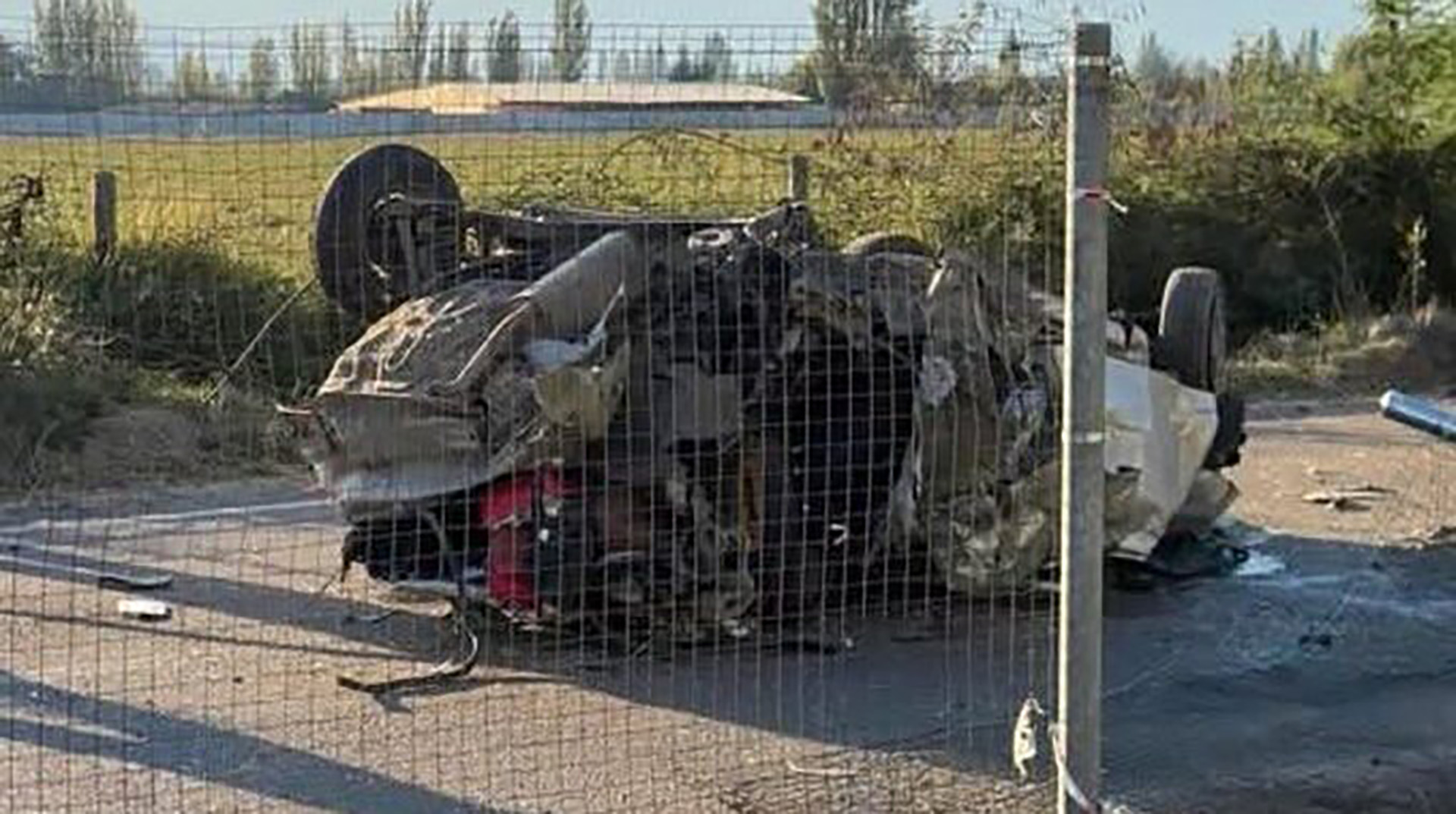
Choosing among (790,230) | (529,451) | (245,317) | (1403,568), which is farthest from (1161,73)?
(529,451)

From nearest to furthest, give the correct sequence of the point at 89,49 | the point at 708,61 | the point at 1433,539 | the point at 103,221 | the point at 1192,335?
the point at 708,61 → the point at 89,49 → the point at 1192,335 → the point at 1433,539 → the point at 103,221

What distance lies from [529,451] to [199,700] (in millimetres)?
1343

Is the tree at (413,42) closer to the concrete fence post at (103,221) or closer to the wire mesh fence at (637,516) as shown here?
the wire mesh fence at (637,516)

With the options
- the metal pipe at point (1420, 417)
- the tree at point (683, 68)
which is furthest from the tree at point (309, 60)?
the metal pipe at point (1420, 417)

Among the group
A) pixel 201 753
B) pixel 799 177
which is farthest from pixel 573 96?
pixel 799 177

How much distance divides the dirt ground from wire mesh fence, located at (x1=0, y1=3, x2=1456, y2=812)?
2 cm

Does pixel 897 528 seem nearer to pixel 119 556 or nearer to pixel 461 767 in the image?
pixel 461 767

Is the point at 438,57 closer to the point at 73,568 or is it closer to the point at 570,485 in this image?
the point at 570,485

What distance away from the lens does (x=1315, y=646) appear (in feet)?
26.6

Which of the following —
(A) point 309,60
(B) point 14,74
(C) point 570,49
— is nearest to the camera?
(C) point 570,49

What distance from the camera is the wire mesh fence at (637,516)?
6.64 metres

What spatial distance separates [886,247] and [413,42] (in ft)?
7.65

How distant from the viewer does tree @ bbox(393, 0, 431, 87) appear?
7.37 m

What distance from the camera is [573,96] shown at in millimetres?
7297
